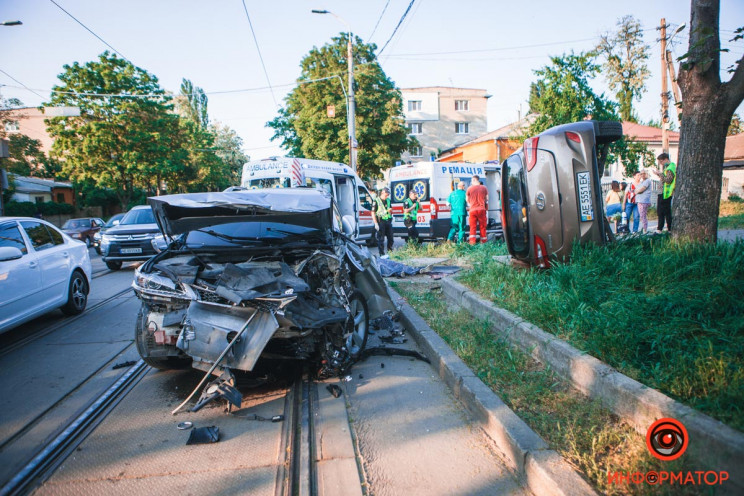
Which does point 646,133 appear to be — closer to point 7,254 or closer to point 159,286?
point 159,286

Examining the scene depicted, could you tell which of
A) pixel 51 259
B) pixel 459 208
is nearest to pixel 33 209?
pixel 51 259

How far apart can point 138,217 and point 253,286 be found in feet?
35.3

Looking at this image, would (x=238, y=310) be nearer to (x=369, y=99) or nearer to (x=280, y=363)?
(x=280, y=363)

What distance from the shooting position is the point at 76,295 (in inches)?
271

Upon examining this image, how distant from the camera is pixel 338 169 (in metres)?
14.8

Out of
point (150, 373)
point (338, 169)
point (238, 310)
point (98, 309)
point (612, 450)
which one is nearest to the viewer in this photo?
point (612, 450)

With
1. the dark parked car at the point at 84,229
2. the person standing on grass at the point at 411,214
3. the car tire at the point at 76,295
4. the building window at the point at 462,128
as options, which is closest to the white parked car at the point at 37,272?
the car tire at the point at 76,295

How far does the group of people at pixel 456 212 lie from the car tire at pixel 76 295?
20.5 ft

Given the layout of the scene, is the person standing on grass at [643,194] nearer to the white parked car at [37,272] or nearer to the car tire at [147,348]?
the car tire at [147,348]

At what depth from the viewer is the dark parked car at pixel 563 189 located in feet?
17.4

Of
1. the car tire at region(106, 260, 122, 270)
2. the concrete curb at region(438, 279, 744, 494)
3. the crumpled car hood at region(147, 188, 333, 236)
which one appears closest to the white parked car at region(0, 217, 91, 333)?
the crumpled car hood at region(147, 188, 333, 236)

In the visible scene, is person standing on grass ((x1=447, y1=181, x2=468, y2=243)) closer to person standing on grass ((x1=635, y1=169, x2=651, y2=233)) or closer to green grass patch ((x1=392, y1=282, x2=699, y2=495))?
person standing on grass ((x1=635, y1=169, x2=651, y2=233))

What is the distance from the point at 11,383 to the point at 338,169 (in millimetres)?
11614

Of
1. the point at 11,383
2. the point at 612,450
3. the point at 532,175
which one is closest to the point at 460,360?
the point at 612,450
